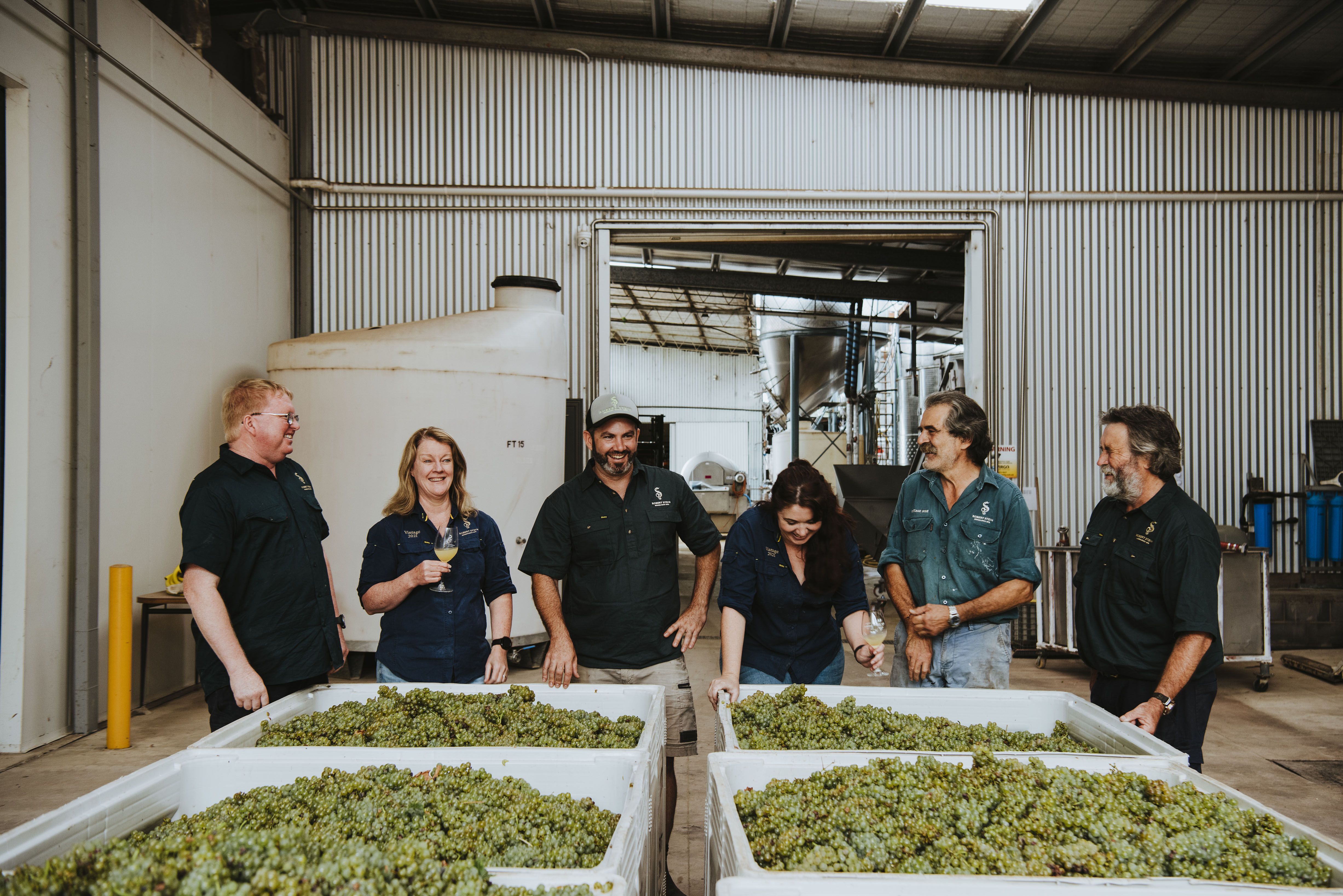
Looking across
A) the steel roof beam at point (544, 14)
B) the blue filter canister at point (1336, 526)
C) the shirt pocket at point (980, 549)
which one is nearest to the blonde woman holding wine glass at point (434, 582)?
the shirt pocket at point (980, 549)

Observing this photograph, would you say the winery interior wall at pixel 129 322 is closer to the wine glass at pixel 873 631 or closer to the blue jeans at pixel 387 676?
the blue jeans at pixel 387 676

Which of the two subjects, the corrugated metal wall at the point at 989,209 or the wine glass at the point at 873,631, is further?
the corrugated metal wall at the point at 989,209

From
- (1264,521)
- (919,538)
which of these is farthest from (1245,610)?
(919,538)

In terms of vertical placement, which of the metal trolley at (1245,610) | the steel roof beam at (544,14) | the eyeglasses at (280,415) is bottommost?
the metal trolley at (1245,610)

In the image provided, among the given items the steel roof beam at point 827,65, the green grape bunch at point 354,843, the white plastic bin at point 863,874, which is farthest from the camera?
the steel roof beam at point 827,65

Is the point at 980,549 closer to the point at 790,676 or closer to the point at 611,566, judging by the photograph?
the point at 790,676

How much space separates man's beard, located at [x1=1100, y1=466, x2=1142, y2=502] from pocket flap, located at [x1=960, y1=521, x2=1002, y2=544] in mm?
361

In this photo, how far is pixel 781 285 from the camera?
9844 mm

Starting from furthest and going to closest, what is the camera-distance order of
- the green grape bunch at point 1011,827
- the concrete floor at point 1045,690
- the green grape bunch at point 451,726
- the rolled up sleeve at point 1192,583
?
the concrete floor at point 1045,690, the rolled up sleeve at point 1192,583, the green grape bunch at point 451,726, the green grape bunch at point 1011,827

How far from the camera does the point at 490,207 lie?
6.55 meters

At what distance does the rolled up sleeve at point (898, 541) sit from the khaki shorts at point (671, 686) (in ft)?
2.73

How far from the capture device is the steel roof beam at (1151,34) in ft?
19.4

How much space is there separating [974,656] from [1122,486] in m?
0.72

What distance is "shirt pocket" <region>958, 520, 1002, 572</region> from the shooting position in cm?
267
